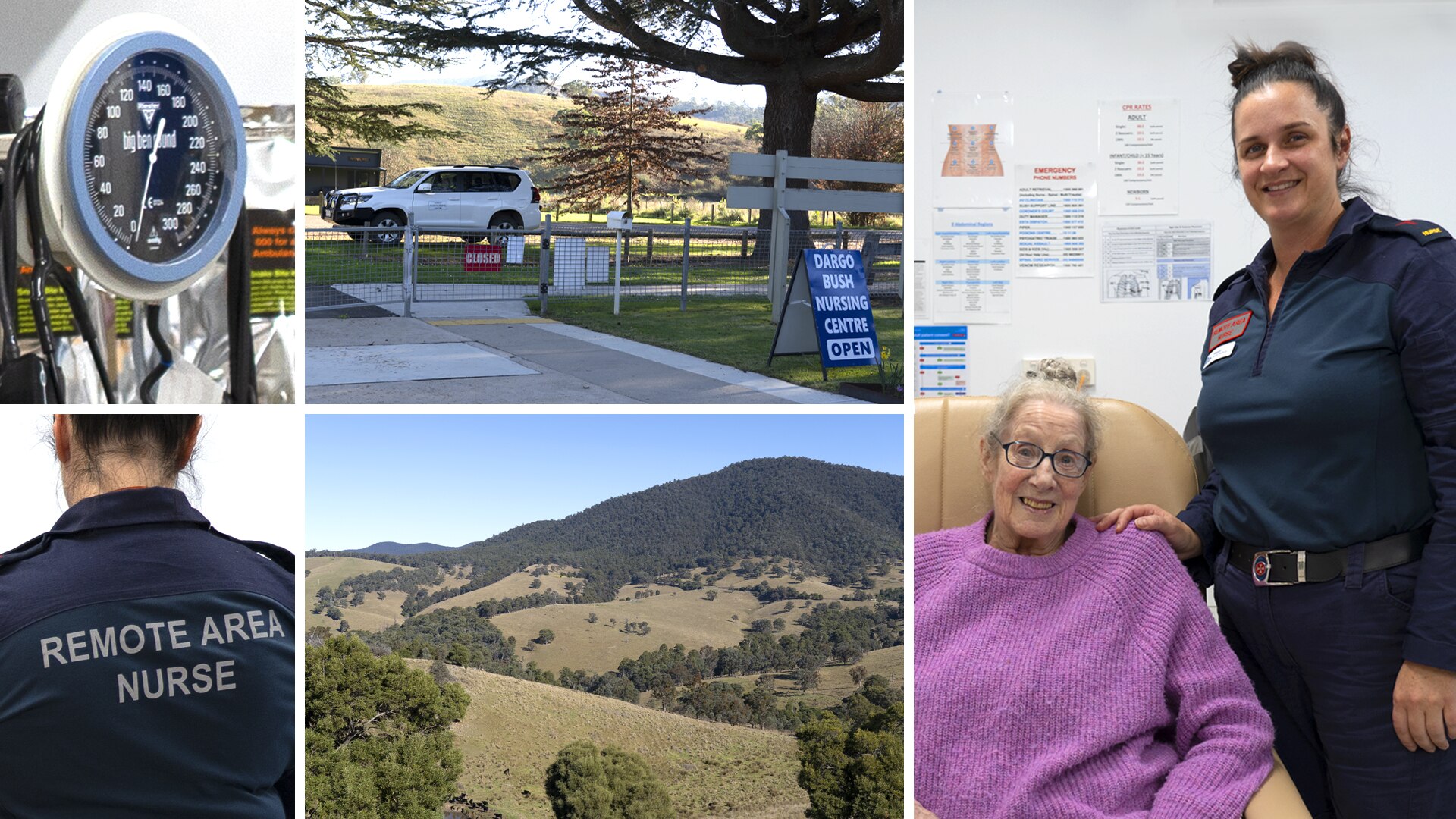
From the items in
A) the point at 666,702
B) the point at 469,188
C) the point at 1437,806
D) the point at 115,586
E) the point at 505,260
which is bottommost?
the point at 1437,806

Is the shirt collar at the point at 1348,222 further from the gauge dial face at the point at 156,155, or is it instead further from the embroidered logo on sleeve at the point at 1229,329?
the gauge dial face at the point at 156,155

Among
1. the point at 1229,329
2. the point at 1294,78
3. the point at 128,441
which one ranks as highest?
the point at 1294,78

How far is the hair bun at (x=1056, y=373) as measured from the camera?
1795mm

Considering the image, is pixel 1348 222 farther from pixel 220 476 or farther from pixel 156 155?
pixel 156 155

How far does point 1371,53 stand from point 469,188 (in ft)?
33.1

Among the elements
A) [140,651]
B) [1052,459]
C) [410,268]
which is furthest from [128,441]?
[410,268]

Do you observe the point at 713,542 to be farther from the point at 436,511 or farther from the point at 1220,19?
the point at 1220,19

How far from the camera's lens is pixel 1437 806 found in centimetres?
137

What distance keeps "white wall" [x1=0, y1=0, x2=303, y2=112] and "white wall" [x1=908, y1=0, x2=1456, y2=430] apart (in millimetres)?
1810

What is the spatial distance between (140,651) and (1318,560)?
138cm

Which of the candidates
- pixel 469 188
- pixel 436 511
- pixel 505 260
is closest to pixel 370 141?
pixel 469 188

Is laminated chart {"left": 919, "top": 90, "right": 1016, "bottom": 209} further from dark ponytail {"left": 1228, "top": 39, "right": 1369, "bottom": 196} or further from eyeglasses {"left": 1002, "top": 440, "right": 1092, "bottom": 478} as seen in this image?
eyeglasses {"left": 1002, "top": 440, "right": 1092, "bottom": 478}

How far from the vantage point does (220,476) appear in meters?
1.20

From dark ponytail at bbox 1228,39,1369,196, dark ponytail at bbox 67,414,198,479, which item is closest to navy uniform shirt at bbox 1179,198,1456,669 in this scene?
dark ponytail at bbox 1228,39,1369,196
